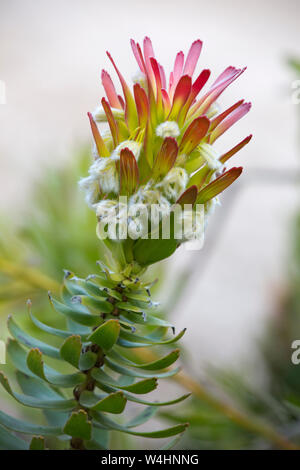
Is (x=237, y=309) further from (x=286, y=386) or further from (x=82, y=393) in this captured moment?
(x=82, y=393)

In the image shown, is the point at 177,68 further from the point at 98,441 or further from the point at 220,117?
the point at 98,441

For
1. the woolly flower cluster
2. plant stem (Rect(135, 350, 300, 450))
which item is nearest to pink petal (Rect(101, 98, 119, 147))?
the woolly flower cluster

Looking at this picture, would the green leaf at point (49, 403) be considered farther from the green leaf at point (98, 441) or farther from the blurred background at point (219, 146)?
the blurred background at point (219, 146)

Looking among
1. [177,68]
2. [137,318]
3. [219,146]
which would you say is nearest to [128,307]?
[137,318]

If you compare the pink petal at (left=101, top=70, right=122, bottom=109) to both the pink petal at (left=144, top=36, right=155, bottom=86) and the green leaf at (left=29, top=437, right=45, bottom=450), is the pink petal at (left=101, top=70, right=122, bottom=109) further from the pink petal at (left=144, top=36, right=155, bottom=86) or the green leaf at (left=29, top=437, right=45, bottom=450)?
the green leaf at (left=29, top=437, right=45, bottom=450)

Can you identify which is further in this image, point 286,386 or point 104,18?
point 104,18
